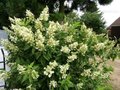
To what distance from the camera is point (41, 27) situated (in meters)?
5.31

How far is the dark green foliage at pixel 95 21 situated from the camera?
1789 cm

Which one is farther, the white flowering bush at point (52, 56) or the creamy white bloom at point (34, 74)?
the white flowering bush at point (52, 56)

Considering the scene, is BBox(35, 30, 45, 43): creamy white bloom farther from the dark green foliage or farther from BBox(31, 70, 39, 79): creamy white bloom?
the dark green foliage

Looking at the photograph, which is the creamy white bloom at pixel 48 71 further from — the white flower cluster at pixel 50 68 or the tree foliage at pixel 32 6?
the tree foliage at pixel 32 6

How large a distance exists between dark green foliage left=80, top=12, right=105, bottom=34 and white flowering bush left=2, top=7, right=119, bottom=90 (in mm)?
12213

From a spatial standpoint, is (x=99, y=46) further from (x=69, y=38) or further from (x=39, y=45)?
Result: (x=39, y=45)

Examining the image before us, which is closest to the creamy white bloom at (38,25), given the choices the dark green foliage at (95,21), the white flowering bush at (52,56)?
the white flowering bush at (52,56)

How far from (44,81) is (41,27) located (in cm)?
70

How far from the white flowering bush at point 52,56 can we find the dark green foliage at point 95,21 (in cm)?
1221

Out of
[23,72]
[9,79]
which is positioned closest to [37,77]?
[23,72]

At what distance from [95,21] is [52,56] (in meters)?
13.7

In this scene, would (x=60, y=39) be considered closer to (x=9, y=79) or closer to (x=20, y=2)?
(x=9, y=79)

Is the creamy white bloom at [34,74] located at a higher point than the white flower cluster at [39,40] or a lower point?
lower

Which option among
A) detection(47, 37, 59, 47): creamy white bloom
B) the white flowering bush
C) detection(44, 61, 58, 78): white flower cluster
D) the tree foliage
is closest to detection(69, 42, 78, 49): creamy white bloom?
the white flowering bush
